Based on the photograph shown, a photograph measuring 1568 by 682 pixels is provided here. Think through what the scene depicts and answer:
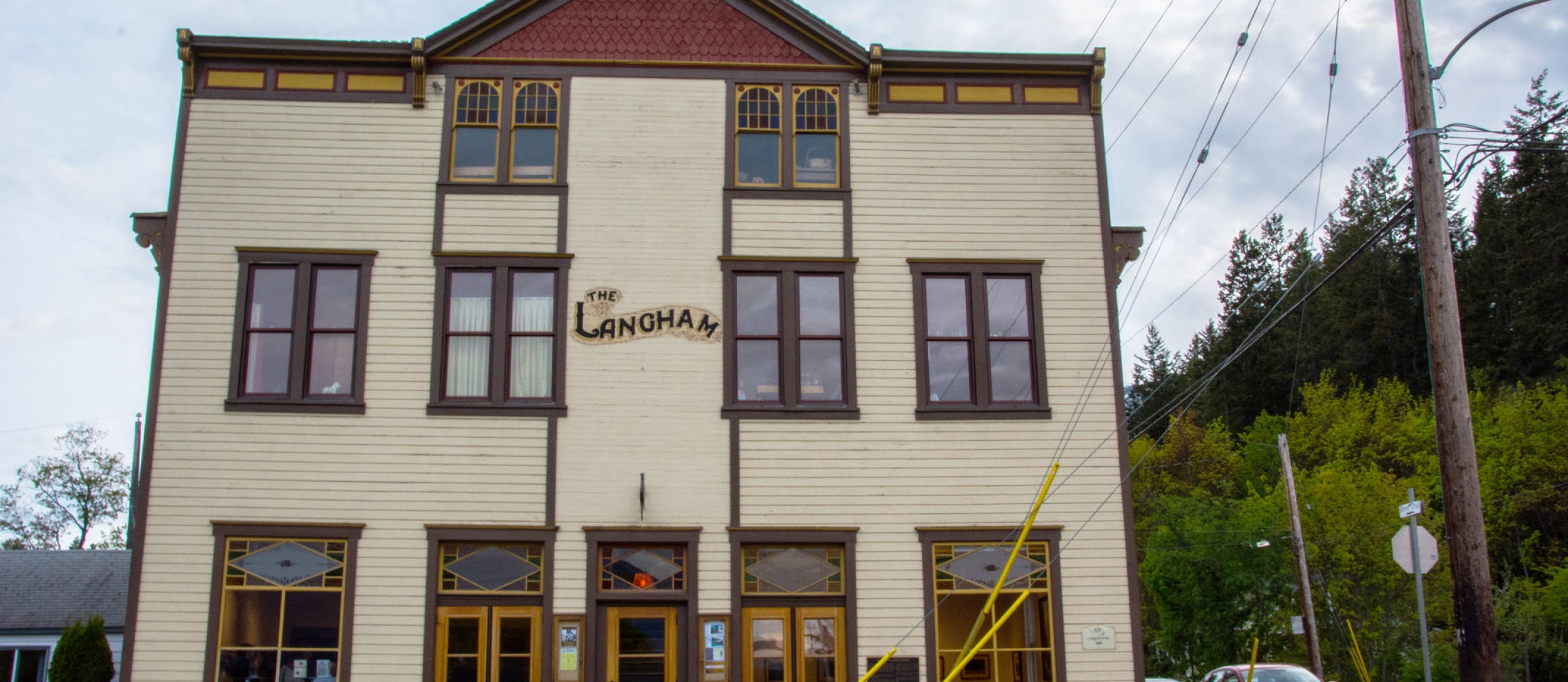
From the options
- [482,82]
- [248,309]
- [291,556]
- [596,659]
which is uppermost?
[482,82]

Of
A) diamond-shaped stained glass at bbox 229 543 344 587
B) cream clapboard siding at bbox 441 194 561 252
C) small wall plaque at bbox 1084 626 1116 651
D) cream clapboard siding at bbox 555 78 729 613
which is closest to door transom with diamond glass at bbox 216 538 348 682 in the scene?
diamond-shaped stained glass at bbox 229 543 344 587

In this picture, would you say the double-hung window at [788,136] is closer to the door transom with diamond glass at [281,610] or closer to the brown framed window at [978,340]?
the brown framed window at [978,340]

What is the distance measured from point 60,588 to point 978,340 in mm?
28865

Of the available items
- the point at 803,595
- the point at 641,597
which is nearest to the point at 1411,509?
the point at 803,595

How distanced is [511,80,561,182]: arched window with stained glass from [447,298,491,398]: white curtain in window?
1.75 meters

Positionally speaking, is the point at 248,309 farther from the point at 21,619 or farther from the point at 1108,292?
the point at 21,619

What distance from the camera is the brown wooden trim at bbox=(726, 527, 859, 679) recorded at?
14172 millimetres

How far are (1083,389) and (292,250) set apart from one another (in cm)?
1001

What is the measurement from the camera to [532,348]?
48.2 ft

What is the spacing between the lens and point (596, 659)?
551 inches

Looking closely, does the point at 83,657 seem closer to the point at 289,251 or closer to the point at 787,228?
the point at 289,251

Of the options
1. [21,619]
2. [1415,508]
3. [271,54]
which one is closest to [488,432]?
[271,54]

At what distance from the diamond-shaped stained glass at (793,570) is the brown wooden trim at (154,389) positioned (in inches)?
277

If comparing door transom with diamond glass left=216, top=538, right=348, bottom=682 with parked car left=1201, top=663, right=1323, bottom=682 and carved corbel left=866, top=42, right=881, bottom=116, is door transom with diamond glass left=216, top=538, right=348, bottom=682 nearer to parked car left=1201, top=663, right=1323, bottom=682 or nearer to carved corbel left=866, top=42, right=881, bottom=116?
carved corbel left=866, top=42, right=881, bottom=116
